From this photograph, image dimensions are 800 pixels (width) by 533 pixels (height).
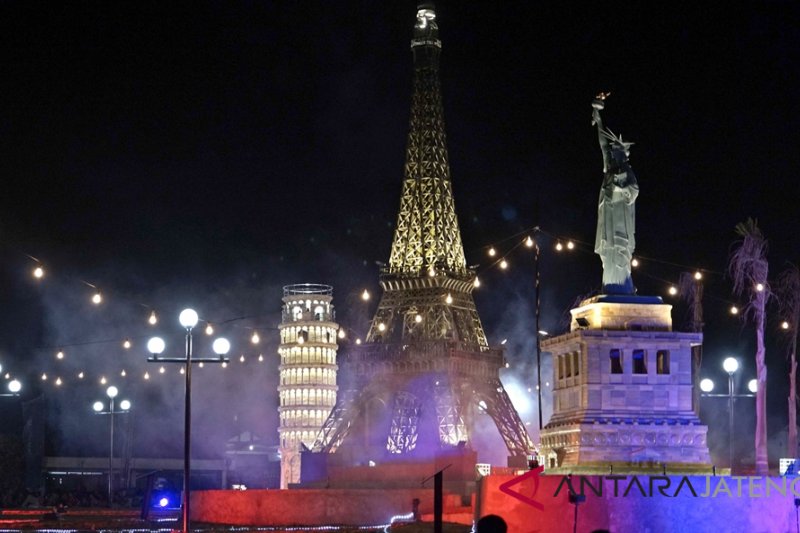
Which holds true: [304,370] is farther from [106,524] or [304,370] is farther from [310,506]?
[106,524]

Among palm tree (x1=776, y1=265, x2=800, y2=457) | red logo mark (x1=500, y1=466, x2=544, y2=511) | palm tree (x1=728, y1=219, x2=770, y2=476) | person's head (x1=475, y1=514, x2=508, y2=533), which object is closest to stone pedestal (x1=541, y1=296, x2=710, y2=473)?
red logo mark (x1=500, y1=466, x2=544, y2=511)

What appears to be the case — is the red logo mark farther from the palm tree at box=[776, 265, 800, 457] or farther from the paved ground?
the palm tree at box=[776, 265, 800, 457]

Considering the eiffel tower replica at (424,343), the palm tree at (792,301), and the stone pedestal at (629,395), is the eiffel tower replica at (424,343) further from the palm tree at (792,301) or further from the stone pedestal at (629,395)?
the stone pedestal at (629,395)

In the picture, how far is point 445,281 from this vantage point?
11194 cm

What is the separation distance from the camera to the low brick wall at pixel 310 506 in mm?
61406

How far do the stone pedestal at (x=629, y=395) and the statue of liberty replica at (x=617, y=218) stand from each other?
158 cm

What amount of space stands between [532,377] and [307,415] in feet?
68.7

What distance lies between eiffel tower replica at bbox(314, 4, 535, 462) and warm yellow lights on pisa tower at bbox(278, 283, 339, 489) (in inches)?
68.6

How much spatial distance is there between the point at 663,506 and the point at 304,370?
196 feet

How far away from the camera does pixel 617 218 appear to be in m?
53.0

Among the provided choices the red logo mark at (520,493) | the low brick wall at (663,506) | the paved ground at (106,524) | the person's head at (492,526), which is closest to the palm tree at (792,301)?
the low brick wall at (663,506)

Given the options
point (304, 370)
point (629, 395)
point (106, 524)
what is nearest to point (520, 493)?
point (629, 395)

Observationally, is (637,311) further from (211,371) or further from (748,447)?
(211,371)

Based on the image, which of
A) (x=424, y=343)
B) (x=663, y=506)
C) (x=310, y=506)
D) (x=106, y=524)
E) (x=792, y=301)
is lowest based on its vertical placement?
(x=106, y=524)
